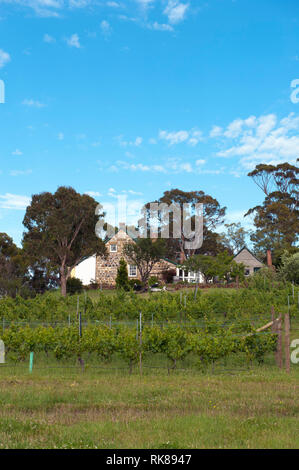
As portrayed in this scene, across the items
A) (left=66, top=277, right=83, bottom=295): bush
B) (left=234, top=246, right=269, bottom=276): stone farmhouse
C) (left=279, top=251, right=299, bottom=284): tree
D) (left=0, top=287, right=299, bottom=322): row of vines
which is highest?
(left=234, top=246, right=269, bottom=276): stone farmhouse

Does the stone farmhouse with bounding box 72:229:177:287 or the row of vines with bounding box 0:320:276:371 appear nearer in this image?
the row of vines with bounding box 0:320:276:371

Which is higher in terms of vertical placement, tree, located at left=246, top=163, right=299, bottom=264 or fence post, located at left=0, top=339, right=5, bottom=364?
tree, located at left=246, top=163, right=299, bottom=264

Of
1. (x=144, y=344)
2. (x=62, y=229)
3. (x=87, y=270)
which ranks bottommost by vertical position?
(x=144, y=344)

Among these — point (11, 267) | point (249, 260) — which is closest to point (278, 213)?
point (249, 260)

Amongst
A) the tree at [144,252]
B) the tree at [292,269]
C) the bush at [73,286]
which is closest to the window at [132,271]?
the tree at [144,252]

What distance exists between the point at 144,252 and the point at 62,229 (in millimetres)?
7855

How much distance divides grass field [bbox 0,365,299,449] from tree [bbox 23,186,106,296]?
29642 mm

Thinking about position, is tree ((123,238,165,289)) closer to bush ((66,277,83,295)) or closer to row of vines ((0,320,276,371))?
bush ((66,277,83,295))

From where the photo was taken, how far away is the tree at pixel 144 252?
42.1 meters

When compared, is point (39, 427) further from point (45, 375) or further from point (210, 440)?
point (45, 375)

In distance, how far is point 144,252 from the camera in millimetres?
42156

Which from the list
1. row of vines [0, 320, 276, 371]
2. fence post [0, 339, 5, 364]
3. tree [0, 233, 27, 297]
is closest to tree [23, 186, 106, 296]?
tree [0, 233, 27, 297]

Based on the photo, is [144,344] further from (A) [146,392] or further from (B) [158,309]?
(B) [158,309]

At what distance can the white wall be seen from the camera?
49.0 meters
